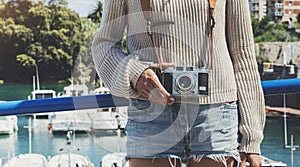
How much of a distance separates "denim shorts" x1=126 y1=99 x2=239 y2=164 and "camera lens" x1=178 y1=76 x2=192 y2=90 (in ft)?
0.09

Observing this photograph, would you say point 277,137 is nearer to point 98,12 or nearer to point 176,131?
point 98,12

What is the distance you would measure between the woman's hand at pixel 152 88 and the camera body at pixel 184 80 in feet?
0.04

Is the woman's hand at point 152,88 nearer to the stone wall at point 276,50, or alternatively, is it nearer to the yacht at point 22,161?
the yacht at point 22,161

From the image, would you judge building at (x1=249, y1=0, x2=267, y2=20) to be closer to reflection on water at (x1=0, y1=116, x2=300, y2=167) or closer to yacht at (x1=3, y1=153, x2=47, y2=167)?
reflection on water at (x1=0, y1=116, x2=300, y2=167)

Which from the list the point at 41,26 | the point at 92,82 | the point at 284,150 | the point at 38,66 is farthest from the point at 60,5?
the point at 92,82

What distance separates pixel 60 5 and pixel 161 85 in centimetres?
1864

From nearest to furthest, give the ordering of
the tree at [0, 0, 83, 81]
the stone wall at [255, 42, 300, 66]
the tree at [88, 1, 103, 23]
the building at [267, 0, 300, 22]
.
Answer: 1. the tree at [88, 1, 103, 23]
2. the stone wall at [255, 42, 300, 66]
3. the tree at [0, 0, 83, 81]
4. the building at [267, 0, 300, 22]

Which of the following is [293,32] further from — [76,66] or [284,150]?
[76,66]

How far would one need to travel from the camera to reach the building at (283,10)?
18438 mm

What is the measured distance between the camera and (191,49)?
29.8 inches

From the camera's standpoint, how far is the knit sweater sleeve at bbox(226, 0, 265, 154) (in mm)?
790

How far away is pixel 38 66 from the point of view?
53.1 ft

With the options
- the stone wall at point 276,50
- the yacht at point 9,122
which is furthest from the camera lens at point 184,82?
the stone wall at point 276,50

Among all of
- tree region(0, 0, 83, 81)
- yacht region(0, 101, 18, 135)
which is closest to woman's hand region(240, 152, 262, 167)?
yacht region(0, 101, 18, 135)
